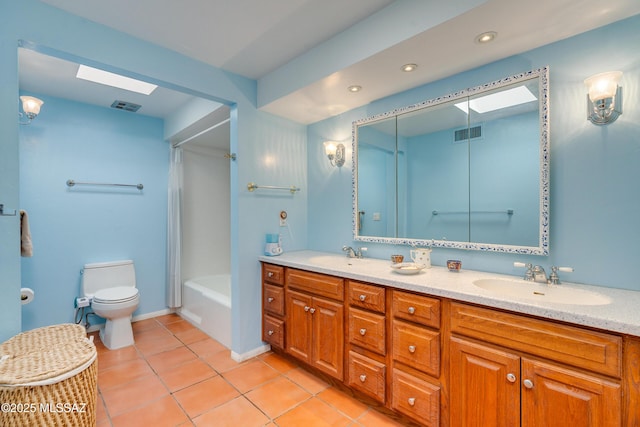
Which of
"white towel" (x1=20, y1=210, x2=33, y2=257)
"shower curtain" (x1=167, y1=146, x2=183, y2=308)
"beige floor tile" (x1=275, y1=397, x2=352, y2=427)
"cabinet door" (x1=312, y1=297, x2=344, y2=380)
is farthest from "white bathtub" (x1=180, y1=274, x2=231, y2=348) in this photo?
"white towel" (x1=20, y1=210, x2=33, y2=257)

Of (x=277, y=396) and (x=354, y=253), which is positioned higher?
(x=354, y=253)

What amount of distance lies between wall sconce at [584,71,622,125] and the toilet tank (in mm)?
4163

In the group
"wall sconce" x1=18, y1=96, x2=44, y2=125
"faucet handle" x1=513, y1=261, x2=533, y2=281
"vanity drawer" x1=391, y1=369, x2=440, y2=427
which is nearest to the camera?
"vanity drawer" x1=391, y1=369, x2=440, y2=427

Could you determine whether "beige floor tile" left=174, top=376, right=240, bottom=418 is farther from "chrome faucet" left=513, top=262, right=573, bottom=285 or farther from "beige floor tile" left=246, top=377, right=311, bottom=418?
"chrome faucet" left=513, top=262, right=573, bottom=285

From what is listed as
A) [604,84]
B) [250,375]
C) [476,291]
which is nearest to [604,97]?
[604,84]

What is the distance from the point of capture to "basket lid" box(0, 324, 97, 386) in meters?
1.24

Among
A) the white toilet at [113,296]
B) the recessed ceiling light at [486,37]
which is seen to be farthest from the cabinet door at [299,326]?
the recessed ceiling light at [486,37]

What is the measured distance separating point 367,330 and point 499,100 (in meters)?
1.67

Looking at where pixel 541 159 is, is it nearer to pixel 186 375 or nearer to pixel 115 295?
pixel 186 375

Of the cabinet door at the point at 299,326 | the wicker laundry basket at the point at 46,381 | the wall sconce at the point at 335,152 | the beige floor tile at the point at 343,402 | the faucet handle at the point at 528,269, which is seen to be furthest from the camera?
the wall sconce at the point at 335,152

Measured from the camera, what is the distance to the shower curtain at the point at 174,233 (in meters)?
3.50

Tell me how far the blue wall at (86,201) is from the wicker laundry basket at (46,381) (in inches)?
66.2

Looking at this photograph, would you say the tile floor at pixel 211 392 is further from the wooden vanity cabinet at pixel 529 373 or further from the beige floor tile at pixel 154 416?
the wooden vanity cabinet at pixel 529 373

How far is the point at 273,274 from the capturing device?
2496 millimetres
